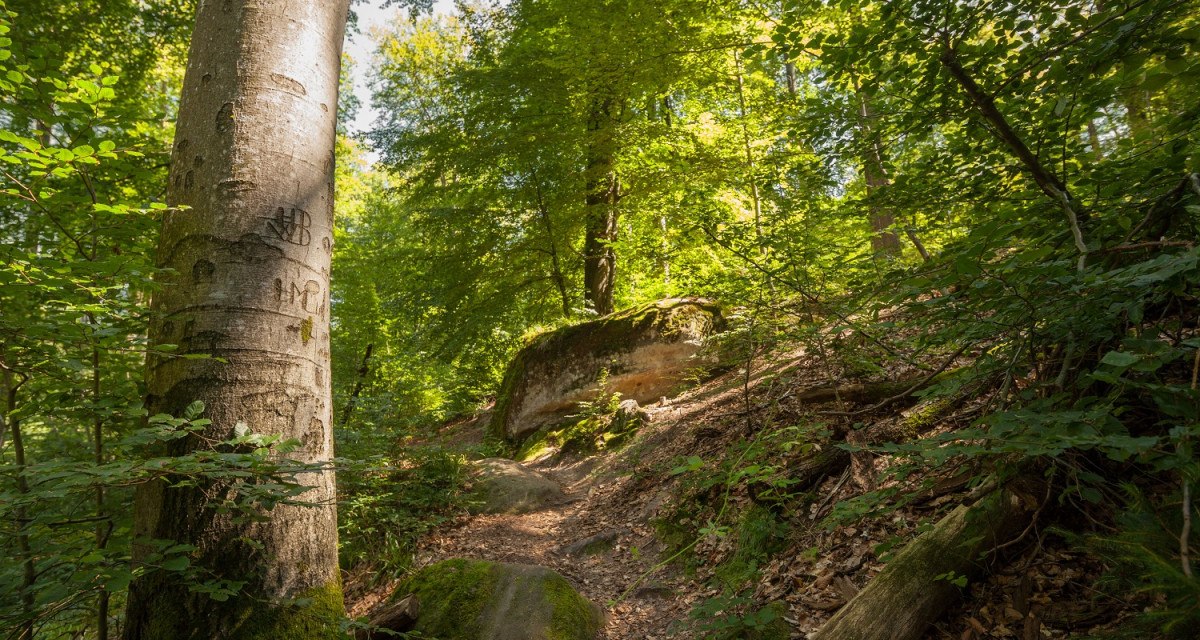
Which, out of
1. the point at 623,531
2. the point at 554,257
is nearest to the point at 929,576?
the point at 623,531

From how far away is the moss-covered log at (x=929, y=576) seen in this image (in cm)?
218

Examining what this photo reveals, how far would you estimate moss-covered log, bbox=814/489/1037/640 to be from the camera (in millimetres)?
2180

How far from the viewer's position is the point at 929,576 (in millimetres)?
2234

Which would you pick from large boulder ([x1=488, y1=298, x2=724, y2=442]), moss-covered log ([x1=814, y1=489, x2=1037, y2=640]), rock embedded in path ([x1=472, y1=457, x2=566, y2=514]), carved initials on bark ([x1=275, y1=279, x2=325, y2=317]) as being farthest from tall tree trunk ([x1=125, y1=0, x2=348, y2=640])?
large boulder ([x1=488, y1=298, x2=724, y2=442])

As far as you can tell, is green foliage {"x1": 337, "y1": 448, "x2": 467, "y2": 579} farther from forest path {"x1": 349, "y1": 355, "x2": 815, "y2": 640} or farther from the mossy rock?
the mossy rock

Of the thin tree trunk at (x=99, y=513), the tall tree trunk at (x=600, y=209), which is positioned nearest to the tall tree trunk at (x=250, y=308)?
the thin tree trunk at (x=99, y=513)

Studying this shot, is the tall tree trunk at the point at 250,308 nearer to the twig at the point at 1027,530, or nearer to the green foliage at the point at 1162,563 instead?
the green foliage at the point at 1162,563

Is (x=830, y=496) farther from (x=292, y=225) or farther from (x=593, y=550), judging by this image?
(x=292, y=225)

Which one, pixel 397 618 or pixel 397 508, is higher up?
pixel 397 508

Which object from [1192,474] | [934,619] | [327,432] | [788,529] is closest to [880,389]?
[788,529]

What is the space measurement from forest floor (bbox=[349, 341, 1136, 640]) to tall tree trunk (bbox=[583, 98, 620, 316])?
365 centimetres

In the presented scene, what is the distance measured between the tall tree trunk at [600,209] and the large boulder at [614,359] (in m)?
1.21

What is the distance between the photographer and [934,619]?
2205 millimetres

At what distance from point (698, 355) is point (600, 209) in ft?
11.5
